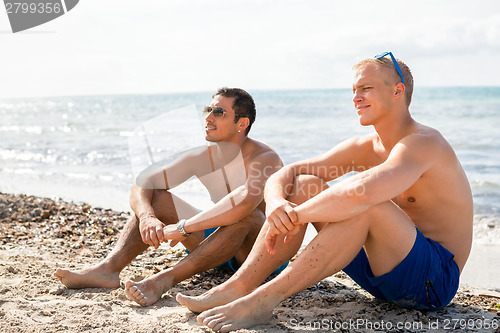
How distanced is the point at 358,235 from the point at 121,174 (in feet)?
27.5

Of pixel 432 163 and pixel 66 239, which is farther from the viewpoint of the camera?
pixel 66 239

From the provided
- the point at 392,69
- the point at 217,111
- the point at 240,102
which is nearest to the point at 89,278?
the point at 217,111

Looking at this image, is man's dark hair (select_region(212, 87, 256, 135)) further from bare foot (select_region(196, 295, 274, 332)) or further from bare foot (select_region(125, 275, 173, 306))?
bare foot (select_region(196, 295, 274, 332))

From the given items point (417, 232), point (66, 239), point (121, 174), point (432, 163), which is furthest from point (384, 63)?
point (121, 174)

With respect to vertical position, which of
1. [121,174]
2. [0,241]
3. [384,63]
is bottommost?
[121,174]

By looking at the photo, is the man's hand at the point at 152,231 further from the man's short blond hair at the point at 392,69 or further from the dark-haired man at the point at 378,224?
the man's short blond hair at the point at 392,69

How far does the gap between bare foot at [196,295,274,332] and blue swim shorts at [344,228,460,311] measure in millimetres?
670

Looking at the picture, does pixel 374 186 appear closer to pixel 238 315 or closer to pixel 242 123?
pixel 238 315

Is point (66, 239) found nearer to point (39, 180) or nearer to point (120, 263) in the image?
point (120, 263)

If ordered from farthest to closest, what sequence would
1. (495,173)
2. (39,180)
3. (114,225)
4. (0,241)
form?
1. (39,180)
2. (495,173)
3. (114,225)
4. (0,241)

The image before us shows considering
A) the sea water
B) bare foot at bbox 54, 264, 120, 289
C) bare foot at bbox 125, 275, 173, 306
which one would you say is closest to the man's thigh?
bare foot at bbox 125, 275, 173, 306

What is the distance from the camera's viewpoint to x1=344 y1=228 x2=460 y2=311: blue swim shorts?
9.86 feet

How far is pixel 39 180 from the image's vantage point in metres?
10.3

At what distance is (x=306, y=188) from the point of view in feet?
11.0
